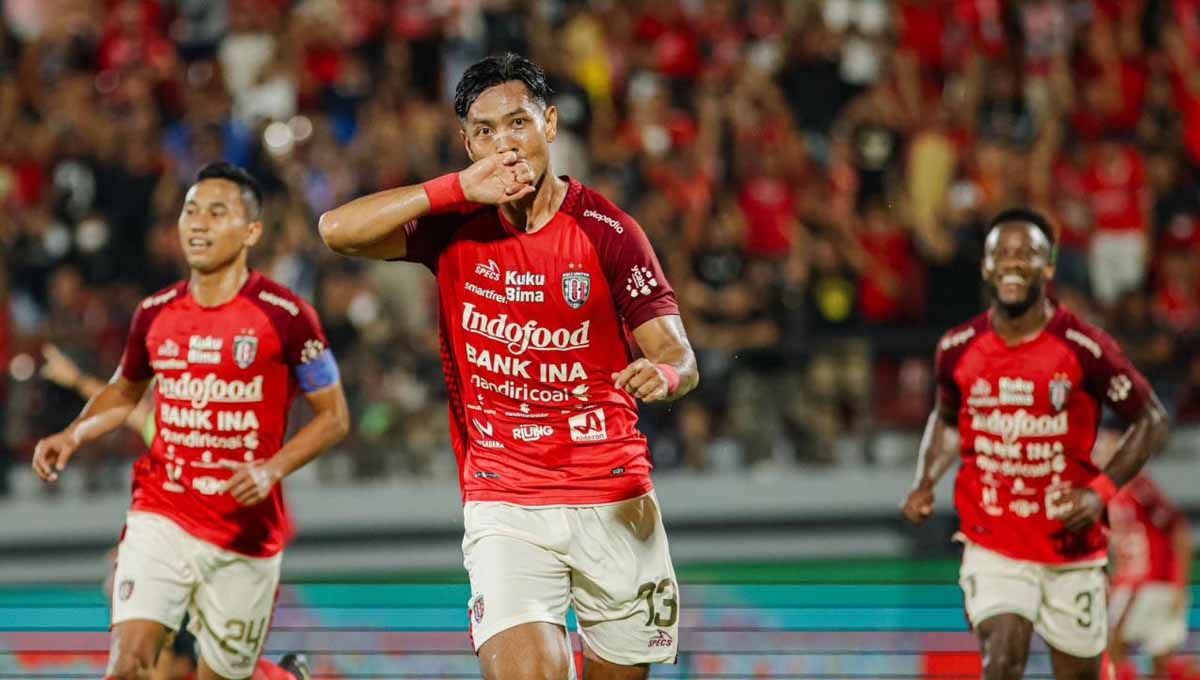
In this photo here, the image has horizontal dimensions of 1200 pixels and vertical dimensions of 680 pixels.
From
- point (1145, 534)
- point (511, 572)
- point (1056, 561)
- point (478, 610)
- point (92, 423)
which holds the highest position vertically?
point (92, 423)

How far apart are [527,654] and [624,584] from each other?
480 millimetres

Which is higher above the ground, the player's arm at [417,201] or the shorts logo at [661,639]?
the player's arm at [417,201]

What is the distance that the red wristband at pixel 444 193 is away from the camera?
5.59 m

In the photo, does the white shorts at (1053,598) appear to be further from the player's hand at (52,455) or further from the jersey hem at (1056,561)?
the player's hand at (52,455)

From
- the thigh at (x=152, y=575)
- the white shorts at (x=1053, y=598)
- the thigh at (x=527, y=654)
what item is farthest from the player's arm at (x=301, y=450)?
the white shorts at (x=1053, y=598)

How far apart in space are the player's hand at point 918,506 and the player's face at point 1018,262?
891 mm

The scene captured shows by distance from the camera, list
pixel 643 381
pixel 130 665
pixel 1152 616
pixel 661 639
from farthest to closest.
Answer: pixel 1152 616
pixel 130 665
pixel 661 639
pixel 643 381

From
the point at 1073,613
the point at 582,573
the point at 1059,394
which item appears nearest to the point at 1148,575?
the point at 1073,613

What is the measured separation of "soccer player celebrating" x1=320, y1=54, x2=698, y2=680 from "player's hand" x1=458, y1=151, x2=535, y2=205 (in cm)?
3

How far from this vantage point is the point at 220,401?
289 inches

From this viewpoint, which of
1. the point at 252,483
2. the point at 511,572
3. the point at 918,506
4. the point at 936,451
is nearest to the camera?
the point at 511,572

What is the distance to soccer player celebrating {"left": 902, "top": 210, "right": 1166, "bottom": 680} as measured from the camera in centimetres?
739

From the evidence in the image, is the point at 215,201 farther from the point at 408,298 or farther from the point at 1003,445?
the point at 408,298

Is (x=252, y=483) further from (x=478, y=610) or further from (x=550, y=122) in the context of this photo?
(x=550, y=122)
